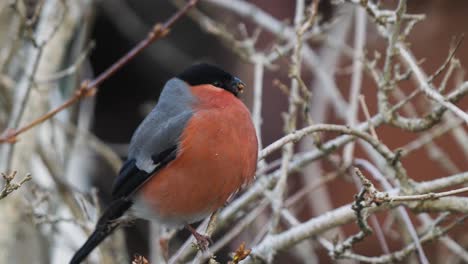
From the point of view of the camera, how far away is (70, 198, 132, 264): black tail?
8.32ft

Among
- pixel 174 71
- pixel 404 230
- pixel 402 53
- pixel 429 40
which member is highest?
pixel 174 71

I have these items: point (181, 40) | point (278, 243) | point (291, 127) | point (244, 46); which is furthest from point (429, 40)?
point (278, 243)

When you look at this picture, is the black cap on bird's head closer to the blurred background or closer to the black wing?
the blurred background

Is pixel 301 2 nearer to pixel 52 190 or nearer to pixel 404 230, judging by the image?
pixel 404 230

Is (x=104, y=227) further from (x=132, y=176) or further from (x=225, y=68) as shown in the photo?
(x=225, y=68)

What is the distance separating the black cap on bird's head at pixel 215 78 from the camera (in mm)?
2723

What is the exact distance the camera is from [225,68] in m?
4.73

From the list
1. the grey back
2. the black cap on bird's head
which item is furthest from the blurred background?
the grey back

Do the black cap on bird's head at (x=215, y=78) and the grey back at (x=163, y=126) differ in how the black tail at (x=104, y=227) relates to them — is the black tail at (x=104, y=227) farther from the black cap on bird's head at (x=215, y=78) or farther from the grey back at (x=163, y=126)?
the black cap on bird's head at (x=215, y=78)

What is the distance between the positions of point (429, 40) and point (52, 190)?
2598 millimetres

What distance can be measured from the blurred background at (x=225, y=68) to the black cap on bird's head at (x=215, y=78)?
14 centimetres

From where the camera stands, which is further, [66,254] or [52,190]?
[66,254]

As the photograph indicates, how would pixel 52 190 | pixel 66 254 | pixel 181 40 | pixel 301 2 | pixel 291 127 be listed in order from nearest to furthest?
pixel 291 127 < pixel 301 2 < pixel 52 190 < pixel 66 254 < pixel 181 40

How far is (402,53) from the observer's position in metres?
2.32
